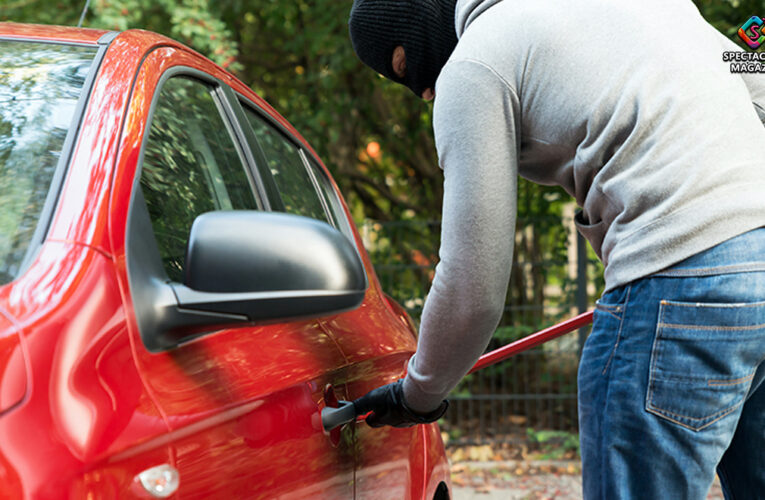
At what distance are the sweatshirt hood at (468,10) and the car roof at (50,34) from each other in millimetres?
677

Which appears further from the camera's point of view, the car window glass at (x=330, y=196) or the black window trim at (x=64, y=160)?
the car window glass at (x=330, y=196)

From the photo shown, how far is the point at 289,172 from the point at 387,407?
88 centimetres

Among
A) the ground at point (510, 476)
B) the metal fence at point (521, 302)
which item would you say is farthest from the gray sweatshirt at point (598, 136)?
the metal fence at point (521, 302)

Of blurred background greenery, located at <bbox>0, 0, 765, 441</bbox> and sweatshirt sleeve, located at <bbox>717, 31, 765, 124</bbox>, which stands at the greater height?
sweatshirt sleeve, located at <bbox>717, 31, 765, 124</bbox>

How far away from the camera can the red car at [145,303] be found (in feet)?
3.47

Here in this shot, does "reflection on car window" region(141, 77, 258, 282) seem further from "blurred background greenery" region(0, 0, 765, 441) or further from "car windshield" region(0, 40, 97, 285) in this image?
"blurred background greenery" region(0, 0, 765, 441)

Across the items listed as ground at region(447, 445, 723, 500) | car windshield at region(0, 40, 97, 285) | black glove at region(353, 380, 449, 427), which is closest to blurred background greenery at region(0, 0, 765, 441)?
ground at region(447, 445, 723, 500)

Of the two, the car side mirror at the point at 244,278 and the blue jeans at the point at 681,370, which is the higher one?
the car side mirror at the point at 244,278

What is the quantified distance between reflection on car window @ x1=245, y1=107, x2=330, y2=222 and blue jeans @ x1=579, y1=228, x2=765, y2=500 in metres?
1.06

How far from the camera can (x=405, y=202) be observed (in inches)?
324

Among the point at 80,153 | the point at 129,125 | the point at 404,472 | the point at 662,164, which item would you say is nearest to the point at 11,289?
the point at 80,153

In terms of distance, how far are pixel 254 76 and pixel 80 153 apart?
6.77 meters

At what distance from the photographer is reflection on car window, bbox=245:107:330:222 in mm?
2305

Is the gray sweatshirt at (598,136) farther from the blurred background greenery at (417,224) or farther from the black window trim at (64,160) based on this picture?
the blurred background greenery at (417,224)
